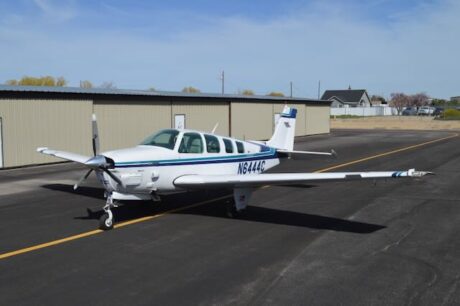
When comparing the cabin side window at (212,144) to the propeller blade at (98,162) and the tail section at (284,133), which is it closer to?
the propeller blade at (98,162)

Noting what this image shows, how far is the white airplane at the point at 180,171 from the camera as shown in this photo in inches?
366

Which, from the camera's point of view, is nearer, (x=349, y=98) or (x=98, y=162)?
(x=98, y=162)

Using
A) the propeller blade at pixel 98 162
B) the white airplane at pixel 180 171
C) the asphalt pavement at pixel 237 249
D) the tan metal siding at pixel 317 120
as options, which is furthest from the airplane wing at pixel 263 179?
the tan metal siding at pixel 317 120

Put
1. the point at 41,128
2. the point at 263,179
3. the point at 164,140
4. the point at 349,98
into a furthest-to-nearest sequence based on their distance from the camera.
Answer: the point at 349,98
the point at 41,128
the point at 164,140
the point at 263,179

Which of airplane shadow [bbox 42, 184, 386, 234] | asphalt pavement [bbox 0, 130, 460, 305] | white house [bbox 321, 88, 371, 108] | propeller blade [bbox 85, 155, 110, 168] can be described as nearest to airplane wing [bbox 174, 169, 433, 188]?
asphalt pavement [bbox 0, 130, 460, 305]

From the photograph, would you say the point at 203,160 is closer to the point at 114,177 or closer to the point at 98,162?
the point at 114,177

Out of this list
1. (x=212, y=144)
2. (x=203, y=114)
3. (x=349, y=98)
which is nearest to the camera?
(x=212, y=144)

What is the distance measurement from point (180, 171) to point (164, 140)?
82 cm

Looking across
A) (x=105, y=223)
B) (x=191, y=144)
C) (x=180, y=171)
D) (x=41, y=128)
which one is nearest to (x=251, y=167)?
(x=191, y=144)

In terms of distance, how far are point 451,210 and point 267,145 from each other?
5340 mm

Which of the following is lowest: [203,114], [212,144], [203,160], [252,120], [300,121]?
[203,160]

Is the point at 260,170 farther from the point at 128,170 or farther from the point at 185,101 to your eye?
the point at 185,101

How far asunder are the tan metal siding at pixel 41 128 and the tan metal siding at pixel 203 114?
7113mm

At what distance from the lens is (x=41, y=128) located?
20859 millimetres
